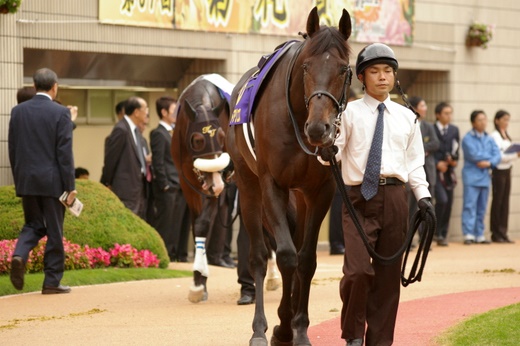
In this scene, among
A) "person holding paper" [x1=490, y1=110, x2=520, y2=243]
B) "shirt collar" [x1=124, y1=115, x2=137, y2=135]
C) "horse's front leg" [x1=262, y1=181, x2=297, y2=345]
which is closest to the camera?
"horse's front leg" [x1=262, y1=181, x2=297, y2=345]

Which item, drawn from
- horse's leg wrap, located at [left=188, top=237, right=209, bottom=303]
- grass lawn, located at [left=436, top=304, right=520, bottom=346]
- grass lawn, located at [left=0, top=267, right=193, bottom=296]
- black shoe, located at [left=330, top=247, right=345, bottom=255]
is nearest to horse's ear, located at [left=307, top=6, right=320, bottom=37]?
grass lawn, located at [left=436, top=304, right=520, bottom=346]

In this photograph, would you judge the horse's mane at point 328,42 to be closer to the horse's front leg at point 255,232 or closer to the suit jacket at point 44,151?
the horse's front leg at point 255,232

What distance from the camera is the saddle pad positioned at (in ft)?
27.8

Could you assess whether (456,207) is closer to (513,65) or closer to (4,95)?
(513,65)

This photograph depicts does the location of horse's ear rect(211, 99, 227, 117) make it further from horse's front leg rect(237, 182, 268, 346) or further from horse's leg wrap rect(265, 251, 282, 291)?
horse's front leg rect(237, 182, 268, 346)

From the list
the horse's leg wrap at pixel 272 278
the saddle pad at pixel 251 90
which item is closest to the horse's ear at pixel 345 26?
the saddle pad at pixel 251 90

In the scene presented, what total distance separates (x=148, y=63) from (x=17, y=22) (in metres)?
2.74

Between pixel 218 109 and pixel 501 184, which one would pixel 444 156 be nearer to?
pixel 501 184

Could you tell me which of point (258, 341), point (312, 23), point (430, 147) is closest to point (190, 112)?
point (312, 23)

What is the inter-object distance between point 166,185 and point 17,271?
4.98 meters

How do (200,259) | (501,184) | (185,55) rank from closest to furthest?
1. (200,259)
2. (185,55)
3. (501,184)

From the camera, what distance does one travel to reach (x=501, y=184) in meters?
19.9

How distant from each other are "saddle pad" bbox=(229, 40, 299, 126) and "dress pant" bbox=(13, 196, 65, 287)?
10.1 ft

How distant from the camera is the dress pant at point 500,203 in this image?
19.9 meters
